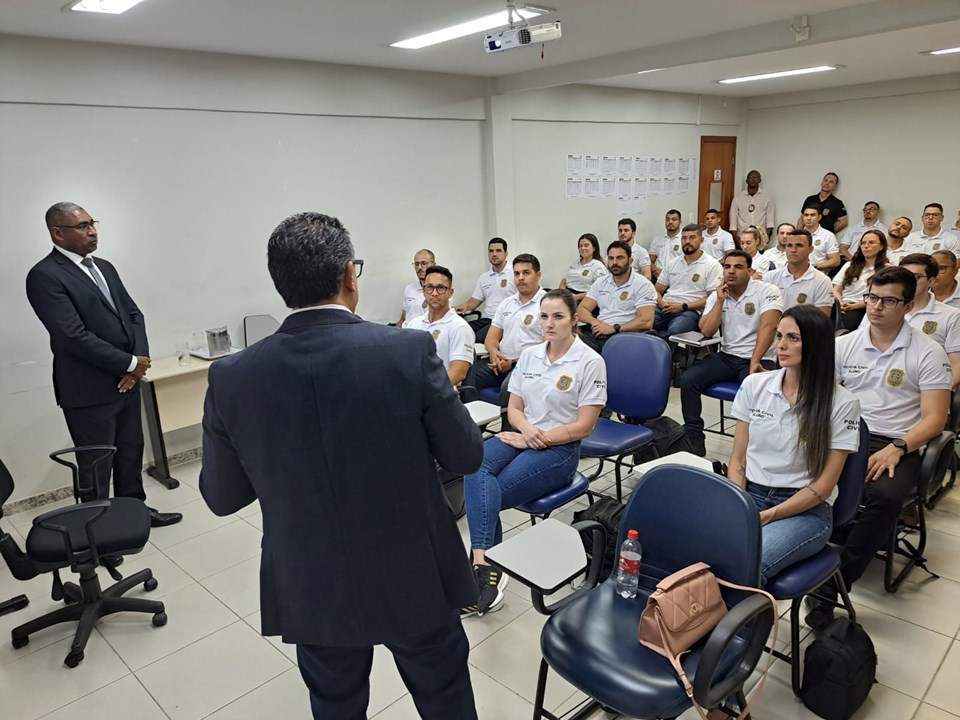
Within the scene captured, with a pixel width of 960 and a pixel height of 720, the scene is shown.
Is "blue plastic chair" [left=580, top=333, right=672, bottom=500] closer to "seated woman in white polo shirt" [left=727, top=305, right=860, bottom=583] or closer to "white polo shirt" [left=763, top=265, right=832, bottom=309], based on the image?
"seated woman in white polo shirt" [left=727, top=305, right=860, bottom=583]

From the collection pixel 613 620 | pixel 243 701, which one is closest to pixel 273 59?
pixel 243 701

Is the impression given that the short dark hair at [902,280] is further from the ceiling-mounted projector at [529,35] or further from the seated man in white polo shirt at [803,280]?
the ceiling-mounted projector at [529,35]

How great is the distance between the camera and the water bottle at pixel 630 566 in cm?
200

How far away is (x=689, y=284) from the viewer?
233 inches

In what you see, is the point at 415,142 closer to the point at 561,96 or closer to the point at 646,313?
the point at 561,96

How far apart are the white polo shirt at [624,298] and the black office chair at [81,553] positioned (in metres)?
3.66

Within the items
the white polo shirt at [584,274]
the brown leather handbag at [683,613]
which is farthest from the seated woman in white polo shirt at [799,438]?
the white polo shirt at [584,274]

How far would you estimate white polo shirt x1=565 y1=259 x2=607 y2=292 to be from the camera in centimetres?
655

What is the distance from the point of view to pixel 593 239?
21.4 ft

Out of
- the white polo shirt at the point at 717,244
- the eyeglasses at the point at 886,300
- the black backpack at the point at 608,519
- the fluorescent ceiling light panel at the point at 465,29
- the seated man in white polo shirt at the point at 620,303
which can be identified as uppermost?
the fluorescent ceiling light panel at the point at 465,29

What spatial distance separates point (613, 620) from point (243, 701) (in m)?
1.47

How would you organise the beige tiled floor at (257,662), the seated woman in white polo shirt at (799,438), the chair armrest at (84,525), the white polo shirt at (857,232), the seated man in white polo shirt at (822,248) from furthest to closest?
the white polo shirt at (857,232)
the seated man in white polo shirt at (822,248)
the chair armrest at (84,525)
the beige tiled floor at (257,662)
the seated woman in white polo shirt at (799,438)

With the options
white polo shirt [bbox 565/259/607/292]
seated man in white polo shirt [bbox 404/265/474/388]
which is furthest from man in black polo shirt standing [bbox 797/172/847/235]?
seated man in white polo shirt [bbox 404/265/474/388]

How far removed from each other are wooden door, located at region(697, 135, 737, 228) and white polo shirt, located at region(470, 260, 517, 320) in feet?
15.6
